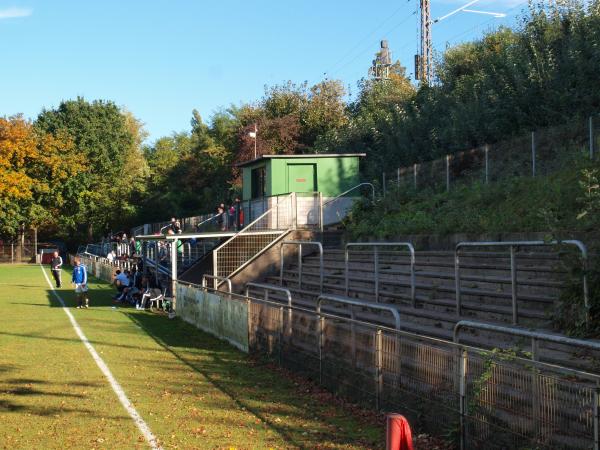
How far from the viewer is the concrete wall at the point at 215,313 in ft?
47.9

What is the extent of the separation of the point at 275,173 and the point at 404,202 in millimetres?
5702

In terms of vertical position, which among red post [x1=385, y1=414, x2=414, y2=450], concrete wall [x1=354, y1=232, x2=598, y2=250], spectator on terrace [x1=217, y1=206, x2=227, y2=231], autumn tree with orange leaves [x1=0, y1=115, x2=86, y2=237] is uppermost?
autumn tree with orange leaves [x1=0, y1=115, x2=86, y2=237]

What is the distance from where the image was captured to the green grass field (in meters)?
7.92

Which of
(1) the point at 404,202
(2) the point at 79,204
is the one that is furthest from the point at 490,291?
(2) the point at 79,204

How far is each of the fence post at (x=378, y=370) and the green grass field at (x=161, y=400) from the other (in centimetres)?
22

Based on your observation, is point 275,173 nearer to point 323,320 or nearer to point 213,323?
point 213,323

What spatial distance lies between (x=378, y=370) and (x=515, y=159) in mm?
12459

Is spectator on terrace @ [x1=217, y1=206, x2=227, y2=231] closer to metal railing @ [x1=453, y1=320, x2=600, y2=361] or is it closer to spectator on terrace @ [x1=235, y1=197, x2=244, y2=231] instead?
spectator on terrace @ [x1=235, y1=197, x2=244, y2=231]

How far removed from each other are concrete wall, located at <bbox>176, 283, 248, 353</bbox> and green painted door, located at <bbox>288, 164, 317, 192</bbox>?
7517 millimetres

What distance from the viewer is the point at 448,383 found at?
7395mm

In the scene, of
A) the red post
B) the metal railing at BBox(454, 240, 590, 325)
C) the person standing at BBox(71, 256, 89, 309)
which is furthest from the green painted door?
the red post

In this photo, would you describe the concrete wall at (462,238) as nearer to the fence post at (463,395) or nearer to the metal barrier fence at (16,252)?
the fence post at (463,395)

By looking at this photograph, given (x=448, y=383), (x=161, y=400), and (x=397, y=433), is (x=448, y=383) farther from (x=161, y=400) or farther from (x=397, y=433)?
(x=161, y=400)

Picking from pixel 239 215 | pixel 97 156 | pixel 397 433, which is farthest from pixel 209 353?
pixel 97 156
